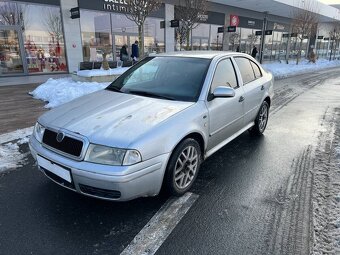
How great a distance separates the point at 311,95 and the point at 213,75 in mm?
8114

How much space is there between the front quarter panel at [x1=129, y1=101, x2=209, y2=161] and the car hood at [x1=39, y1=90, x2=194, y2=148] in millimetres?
65

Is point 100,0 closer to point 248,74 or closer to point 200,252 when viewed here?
point 248,74

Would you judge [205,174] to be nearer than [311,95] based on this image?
Yes

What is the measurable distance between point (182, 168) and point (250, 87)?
2167 mm

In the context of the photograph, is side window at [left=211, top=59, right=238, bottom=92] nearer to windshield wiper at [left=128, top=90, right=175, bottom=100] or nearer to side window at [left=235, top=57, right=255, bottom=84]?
side window at [left=235, top=57, right=255, bottom=84]

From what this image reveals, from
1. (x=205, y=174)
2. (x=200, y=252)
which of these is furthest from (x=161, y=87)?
(x=200, y=252)

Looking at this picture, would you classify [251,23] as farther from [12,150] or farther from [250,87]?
[12,150]

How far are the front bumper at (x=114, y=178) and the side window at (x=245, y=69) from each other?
7.84 feet

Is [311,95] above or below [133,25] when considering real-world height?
below

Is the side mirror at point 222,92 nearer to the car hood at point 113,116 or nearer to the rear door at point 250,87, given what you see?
the car hood at point 113,116

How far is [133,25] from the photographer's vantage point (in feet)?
60.5

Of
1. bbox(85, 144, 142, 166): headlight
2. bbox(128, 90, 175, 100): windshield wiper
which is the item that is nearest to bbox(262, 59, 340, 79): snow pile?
bbox(128, 90, 175, 100): windshield wiper

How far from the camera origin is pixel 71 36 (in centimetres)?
1527

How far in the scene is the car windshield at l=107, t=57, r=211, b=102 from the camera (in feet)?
12.0
